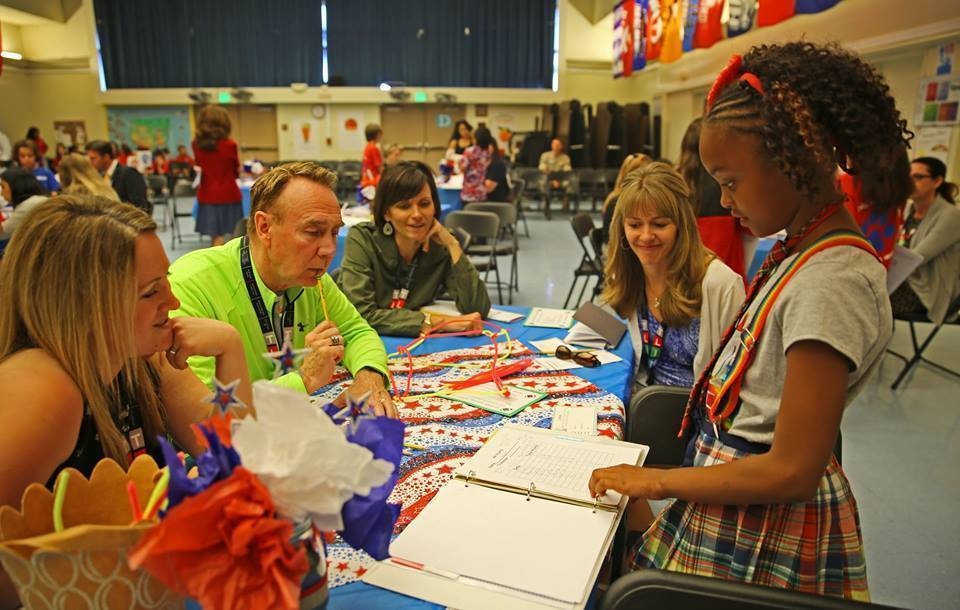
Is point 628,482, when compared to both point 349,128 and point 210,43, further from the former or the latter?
point 210,43

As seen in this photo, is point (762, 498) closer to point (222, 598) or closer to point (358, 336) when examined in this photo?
point (222, 598)

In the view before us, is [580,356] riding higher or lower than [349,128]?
lower

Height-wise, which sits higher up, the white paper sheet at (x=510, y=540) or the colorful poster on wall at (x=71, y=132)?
the colorful poster on wall at (x=71, y=132)

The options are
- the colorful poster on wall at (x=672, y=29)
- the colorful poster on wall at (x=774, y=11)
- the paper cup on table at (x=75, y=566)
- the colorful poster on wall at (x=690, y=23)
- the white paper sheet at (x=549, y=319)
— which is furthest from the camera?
the colorful poster on wall at (x=672, y=29)

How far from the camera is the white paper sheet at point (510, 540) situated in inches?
41.8

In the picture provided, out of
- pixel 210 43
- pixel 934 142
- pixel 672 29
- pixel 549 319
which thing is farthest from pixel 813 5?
pixel 210 43

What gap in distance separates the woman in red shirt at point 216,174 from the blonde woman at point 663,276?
195 inches

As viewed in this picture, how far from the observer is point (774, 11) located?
647 centimetres

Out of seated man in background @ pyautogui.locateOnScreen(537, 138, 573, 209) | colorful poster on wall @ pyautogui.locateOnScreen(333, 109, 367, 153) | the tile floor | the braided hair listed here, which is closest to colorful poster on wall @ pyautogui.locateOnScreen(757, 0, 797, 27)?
the tile floor

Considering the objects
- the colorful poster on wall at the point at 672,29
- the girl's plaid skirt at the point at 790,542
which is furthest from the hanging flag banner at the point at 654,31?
the girl's plaid skirt at the point at 790,542

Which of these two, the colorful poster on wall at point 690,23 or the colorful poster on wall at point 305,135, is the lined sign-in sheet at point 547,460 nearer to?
the colorful poster on wall at point 690,23

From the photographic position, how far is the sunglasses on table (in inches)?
86.3

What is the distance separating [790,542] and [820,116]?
30.1 inches

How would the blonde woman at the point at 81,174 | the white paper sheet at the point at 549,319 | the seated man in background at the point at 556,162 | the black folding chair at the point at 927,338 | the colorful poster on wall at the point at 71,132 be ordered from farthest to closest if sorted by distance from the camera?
the colorful poster on wall at the point at 71,132 → the seated man in background at the point at 556,162 → the blonde woman at the point at 81,174 → the black folding chair at the point at 927,338 → the white paper sheet at the point at 549,319
